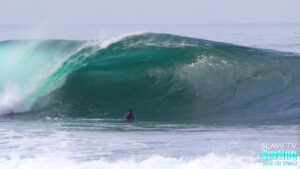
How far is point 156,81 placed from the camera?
499 inches

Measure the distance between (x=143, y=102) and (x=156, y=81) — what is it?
1111 mm

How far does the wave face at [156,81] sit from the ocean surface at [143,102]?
1.0 inches

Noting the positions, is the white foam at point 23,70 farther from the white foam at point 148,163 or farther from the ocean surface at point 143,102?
the white foam at point 148,163

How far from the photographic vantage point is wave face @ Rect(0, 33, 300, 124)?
440 inches

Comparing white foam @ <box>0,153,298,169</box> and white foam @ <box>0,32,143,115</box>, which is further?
white foam @ <box>0,32,143,115</box>

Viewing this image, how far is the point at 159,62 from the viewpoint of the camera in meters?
13.5
